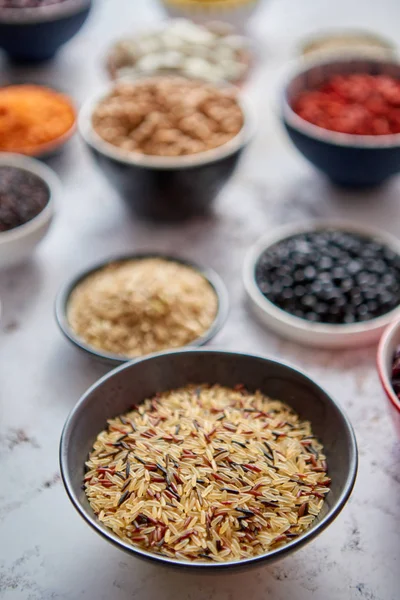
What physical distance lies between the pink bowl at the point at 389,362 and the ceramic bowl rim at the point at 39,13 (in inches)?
57.7

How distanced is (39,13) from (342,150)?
3.48 feet

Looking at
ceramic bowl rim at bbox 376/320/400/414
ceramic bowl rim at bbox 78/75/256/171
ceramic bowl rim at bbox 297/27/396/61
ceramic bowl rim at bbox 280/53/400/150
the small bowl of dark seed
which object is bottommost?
the small bowl of dark seed

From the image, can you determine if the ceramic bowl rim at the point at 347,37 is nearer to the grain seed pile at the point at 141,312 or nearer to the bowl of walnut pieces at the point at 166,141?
the bowl of walnut pieces at the point at 166,141

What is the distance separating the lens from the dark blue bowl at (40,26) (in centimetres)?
206

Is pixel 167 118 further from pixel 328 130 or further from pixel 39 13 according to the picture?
pixel 39 13

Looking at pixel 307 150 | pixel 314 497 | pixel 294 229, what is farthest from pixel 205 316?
pixel 307 150

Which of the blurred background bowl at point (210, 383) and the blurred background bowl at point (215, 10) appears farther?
the blurred background bowl at point (215, 10)

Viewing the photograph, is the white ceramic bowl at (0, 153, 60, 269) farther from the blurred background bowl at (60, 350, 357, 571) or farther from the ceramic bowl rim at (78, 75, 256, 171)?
the blurred background bowl at (60, 350, 357, 571)

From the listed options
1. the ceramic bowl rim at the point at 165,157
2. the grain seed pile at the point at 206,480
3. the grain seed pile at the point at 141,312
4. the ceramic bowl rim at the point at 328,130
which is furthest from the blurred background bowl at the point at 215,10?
the grain seed pile at the point at 206,480

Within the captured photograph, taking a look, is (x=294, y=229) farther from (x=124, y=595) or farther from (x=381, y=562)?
(x=124, y=595)

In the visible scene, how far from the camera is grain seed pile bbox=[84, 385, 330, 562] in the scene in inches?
35.6

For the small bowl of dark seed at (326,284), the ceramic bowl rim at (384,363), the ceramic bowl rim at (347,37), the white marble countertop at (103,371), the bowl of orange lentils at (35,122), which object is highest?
the ceramic bowl rim at (384,363)

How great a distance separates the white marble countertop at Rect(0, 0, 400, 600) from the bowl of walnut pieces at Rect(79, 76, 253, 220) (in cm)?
10

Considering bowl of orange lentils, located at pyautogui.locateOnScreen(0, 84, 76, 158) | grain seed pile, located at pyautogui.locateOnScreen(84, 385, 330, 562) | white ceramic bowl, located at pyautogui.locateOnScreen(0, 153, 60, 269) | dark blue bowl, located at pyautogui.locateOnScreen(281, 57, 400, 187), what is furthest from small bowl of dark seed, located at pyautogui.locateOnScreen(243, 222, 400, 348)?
bowl of orange lentils, located at pyautogui.locateOnScreen(0, 84, 76, 158)
